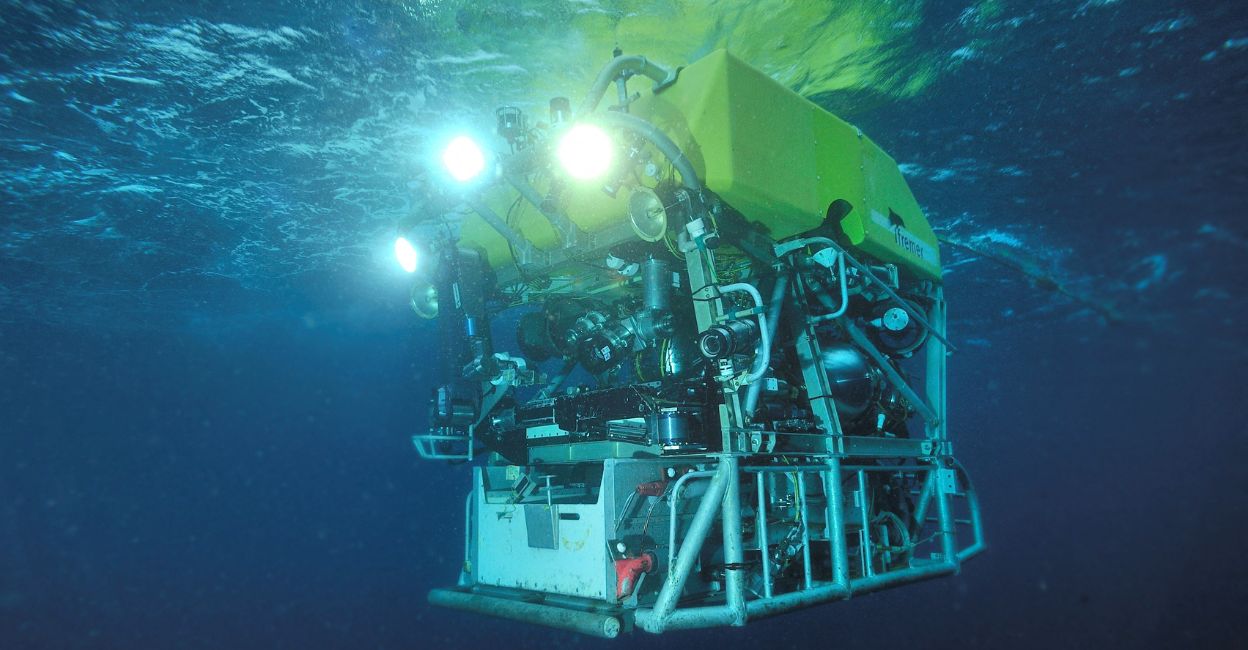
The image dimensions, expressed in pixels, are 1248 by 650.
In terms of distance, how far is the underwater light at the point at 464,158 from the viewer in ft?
16.3

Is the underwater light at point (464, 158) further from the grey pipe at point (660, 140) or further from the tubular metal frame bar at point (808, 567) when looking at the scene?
the tubular metal frame bar at point (808, 567)

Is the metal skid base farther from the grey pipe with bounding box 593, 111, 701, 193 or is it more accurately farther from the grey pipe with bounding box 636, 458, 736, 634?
the grey pipe with bounding box 593, 111, 701, 193

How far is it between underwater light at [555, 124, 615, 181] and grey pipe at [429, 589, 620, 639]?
3.24m

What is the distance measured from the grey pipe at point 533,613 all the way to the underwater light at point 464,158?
11.9ft

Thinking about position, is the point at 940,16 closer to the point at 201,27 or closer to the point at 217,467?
the point at 201,27

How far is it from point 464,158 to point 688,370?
9.02 feet

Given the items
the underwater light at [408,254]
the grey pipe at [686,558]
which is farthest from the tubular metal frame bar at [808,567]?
the underwater light at [408,254]

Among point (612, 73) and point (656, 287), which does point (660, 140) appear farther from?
point (656, 287)

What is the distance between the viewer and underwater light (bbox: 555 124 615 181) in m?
4.37

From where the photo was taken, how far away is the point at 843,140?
5.99 metres

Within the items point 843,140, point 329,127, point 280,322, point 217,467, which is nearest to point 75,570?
point 217,467

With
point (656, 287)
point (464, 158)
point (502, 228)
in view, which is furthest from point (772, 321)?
point (464, 158)

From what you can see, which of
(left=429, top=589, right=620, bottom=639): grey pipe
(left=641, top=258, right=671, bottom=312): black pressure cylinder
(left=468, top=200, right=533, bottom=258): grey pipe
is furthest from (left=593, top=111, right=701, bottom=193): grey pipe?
(left=429, top=589, right=620, bottom=639): grey pipe

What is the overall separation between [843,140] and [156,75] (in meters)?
8.54
